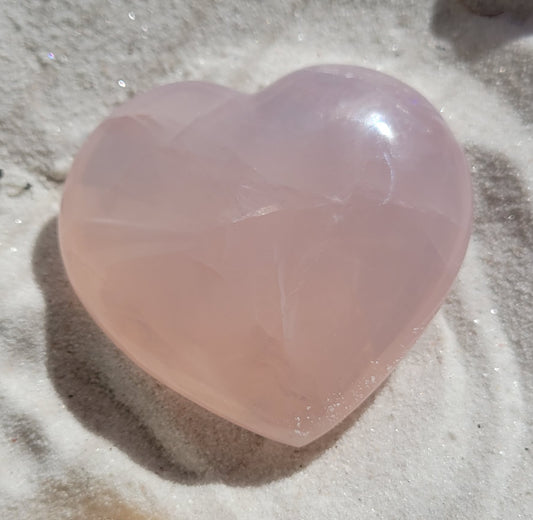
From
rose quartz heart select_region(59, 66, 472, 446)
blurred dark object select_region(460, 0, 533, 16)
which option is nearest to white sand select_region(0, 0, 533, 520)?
blurred dark object select_region(460, 0, 533, 16)

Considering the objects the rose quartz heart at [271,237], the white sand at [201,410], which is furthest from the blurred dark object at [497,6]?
the rose quartz heart at [271,237]

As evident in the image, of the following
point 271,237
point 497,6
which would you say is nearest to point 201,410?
point 271,237

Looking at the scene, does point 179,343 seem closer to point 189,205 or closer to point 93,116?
point 189,205

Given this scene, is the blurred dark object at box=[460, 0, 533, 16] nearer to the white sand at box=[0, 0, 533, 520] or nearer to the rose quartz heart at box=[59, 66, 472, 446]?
the white sand at box=[0, 0, 533, 520]

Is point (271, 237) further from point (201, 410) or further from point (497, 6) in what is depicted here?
point (497, 6)

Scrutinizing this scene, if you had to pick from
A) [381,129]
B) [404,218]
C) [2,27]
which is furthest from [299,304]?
[2,27]
